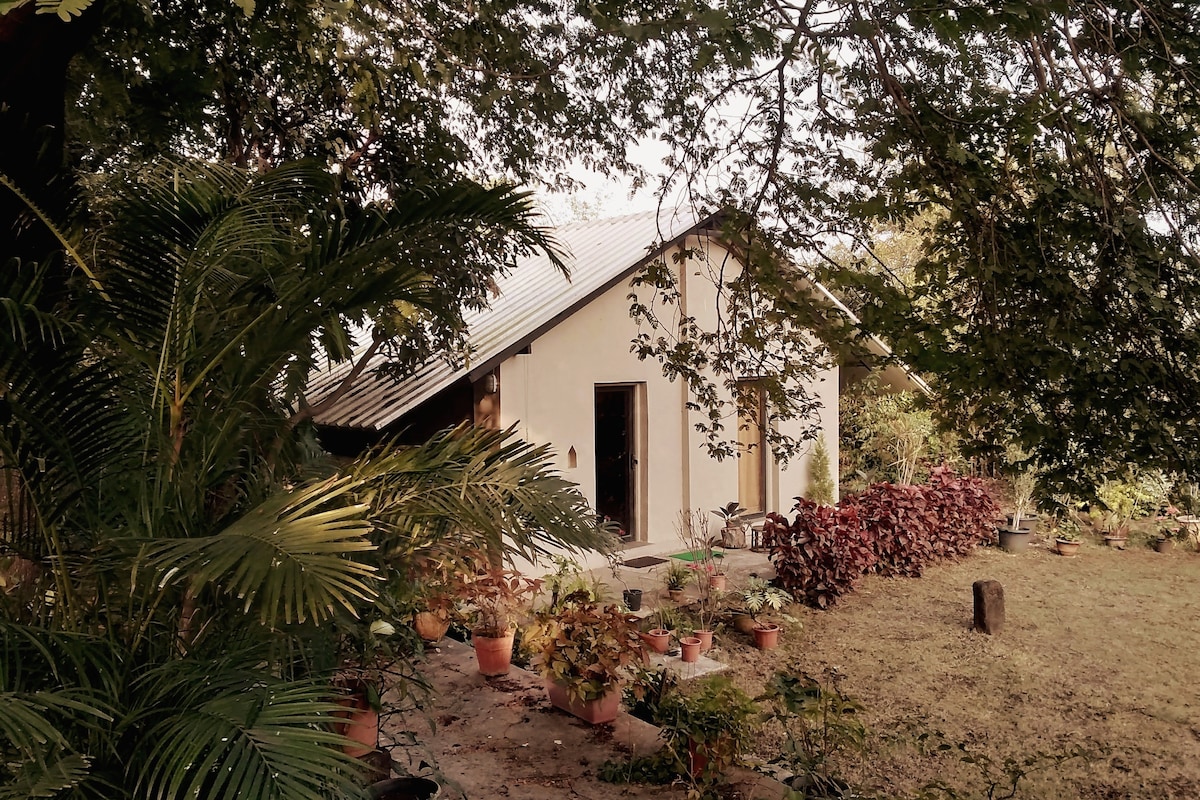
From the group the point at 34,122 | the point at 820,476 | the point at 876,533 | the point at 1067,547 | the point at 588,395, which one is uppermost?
the point at 34,122

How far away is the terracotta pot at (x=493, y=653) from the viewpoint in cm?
545

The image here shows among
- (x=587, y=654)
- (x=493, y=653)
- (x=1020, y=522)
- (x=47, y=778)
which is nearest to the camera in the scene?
(x=47, y=778)

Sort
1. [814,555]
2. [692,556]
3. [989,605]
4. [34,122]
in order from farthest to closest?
[692,556] → [814,555] → [989,605] → [34,122]

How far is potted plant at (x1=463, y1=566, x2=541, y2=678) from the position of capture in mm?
5465

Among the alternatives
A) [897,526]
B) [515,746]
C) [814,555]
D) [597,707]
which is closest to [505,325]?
[814,555]

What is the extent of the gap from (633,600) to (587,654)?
115 inches

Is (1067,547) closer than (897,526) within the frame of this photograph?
No

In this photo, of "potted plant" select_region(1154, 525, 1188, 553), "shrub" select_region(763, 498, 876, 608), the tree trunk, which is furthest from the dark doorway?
"potted plant" select_region(1154, 525, 1188, 553)

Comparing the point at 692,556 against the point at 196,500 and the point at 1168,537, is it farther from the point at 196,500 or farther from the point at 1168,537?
the point at 196,500

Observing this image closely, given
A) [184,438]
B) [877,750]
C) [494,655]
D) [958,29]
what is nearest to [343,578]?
[184,438]

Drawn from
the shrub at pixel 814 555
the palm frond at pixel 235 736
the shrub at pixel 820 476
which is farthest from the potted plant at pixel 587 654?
Result: the shrub at pixel 820 476

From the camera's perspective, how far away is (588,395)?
8.97 metres

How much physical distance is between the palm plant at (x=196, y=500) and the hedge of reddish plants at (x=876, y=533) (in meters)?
5.64

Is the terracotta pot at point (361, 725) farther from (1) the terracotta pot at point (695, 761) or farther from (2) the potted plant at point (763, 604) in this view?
(2) the potted plant at point (763, 604)
